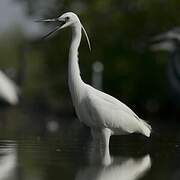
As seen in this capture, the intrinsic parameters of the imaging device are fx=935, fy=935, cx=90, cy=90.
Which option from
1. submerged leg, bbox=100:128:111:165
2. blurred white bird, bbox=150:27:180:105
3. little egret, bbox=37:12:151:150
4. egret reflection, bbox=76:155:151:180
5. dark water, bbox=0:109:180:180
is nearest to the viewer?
egret reflection, bbox=76:155:151:180

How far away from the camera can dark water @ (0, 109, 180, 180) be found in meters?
11.4

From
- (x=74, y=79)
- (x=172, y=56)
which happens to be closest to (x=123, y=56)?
(x=172, y=56)

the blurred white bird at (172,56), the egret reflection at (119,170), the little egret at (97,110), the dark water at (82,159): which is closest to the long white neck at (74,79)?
the little egret at (97,110)

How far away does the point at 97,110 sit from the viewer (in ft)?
47.3

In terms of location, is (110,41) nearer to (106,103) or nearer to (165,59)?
(165,59)

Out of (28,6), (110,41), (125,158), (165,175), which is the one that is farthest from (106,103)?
(28,6)

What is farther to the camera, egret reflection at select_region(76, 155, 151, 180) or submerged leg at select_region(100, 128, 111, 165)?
submerged leg at select_region(100, 128, 111, 165)

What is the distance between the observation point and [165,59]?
112 ft

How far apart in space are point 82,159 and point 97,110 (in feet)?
4.26

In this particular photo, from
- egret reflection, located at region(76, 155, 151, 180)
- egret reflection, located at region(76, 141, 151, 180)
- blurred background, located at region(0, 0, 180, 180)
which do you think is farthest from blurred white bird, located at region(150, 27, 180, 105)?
egret reflection, located at region(76, 155, 151, 180)

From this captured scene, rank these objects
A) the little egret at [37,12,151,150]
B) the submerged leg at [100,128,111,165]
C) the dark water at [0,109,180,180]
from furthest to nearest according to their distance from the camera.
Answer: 1. the little egret at [37,12,151,150]
2. the submerged leg at [100,128,111,165]
3. the dark water at [0,109,180,180]

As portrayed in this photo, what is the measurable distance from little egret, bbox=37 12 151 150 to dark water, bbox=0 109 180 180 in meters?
0.37

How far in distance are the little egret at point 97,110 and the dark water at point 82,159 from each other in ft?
1.23

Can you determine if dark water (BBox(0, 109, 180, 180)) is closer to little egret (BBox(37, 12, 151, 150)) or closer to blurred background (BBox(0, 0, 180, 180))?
little egret (BBox(37, 12, 151, 150))
